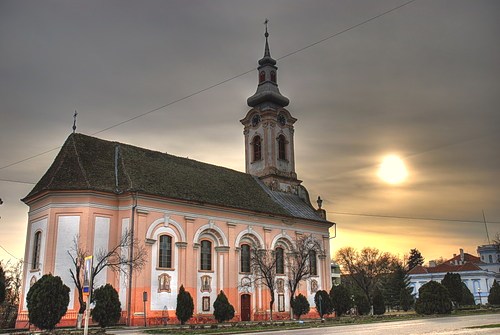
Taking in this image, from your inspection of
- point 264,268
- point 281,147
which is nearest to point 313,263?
point 264,268

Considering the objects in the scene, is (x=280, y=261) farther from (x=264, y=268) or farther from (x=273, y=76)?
(x=273, y=76)

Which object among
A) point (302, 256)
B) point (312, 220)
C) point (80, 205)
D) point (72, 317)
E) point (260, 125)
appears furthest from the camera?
point (260, 125)

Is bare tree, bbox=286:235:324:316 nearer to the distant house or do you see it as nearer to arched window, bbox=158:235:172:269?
arched window, bbox=158:235:172:269

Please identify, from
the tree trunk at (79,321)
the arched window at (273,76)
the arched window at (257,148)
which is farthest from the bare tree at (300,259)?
the arched window at (273,76)

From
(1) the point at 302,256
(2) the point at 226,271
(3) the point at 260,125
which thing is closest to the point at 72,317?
(2) the point at 226,271

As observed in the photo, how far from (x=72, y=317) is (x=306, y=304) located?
19.7 metres

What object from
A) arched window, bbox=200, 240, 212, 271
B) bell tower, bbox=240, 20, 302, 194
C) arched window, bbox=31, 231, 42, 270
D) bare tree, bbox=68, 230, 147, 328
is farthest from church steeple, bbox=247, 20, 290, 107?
arched window, bbox=31, 231, 42, 270

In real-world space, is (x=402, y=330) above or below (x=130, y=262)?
below

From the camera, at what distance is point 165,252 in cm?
3675

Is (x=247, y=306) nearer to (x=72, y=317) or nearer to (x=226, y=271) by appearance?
(x=226, y=271)

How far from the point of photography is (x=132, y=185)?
1409 inches

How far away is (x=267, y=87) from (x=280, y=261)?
64.0ft

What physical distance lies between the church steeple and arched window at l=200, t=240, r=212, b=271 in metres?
19.9

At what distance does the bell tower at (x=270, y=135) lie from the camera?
173 feet
